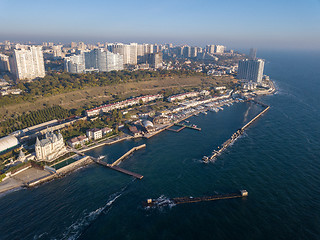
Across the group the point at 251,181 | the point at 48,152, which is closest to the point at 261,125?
the point at 251,181

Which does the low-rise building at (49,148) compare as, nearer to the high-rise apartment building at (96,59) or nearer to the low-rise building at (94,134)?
the low-rise building at (94,134)

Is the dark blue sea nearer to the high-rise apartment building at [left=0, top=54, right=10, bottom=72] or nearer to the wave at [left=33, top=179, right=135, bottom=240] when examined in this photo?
the wave at [left=33, top=179, right=135, bottom=240]

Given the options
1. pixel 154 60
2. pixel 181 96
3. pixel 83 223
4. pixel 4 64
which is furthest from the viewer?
pixel 154 60

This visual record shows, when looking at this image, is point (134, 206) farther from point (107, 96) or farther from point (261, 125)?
point (107, 96)

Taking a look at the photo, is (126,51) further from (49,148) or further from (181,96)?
(49,148)

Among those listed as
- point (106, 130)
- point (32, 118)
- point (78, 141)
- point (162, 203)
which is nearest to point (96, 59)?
point (32, 118)

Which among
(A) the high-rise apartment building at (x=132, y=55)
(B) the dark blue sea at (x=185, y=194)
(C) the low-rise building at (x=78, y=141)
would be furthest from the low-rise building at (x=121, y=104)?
(A) the high-rise apartment building at (x=132, y=55)
